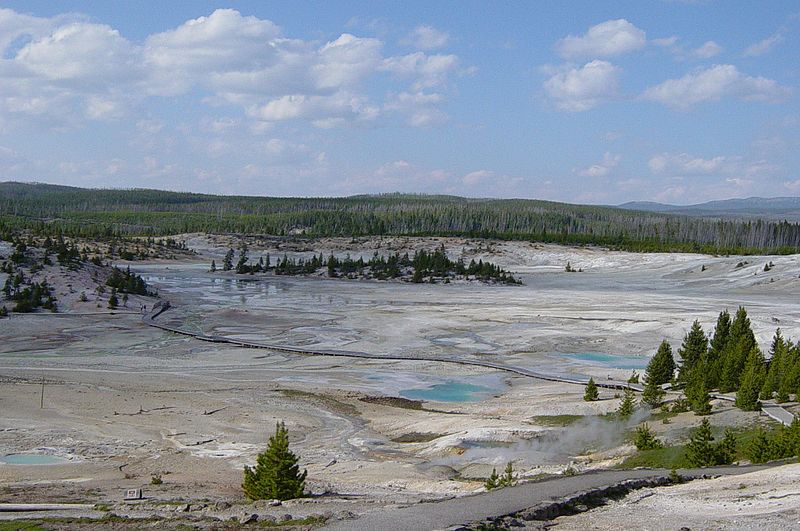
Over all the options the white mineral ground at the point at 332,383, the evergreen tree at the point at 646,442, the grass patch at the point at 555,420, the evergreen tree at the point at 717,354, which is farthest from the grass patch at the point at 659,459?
the evergreen tree at the point at 717,354

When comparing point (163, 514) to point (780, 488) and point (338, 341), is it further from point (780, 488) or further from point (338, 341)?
point (338, 341)

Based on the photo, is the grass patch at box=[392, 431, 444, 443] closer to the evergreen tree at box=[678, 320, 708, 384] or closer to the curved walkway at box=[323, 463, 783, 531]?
the curved walkway at box=[323, 463, 783, 531]

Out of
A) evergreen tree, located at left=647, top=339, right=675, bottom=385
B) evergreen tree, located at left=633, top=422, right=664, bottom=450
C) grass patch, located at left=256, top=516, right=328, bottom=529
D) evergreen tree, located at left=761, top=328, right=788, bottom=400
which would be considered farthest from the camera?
evergreen tree, located at left=647, top=339, right=675, bottom=385

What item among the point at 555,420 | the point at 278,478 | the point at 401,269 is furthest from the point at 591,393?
the point at 401,269

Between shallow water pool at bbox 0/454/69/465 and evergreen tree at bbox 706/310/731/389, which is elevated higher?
evergreen tree at bbox 706/310/731/389

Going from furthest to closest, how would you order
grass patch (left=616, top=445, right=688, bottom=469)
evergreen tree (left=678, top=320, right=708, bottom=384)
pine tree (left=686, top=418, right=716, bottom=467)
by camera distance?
evergreen tree (left=678, top=320, right=708, bottom=384), grass patch (left=616, top=445, right=688, bottom=469), pine tree (left=686, top=418, right=716, bottom=467)

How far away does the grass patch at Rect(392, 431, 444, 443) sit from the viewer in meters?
29.1

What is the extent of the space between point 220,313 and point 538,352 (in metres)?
29.1

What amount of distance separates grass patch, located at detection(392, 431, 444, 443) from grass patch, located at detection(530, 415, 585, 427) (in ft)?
14.9

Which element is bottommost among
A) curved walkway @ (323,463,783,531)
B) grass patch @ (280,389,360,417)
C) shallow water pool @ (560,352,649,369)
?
grass patch @ (280,389,360,417)

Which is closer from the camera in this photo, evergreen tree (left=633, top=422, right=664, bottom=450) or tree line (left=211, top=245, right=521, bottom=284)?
evergreen tree (left=633, top=422, right=664, bottom=450)

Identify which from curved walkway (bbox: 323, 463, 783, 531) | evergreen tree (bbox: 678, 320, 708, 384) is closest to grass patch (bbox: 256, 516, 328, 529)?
curved walkway (bbox: 323, 463, 783, 531)

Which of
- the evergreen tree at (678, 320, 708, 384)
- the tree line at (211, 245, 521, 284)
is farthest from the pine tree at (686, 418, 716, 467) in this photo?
the tree line at (211, 245, 521, 284)

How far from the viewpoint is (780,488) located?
16.3 m
